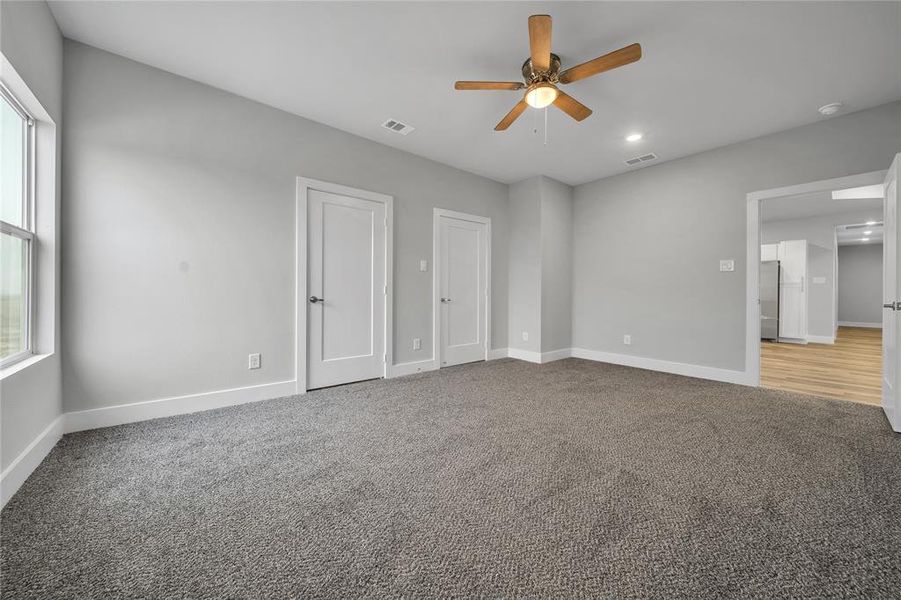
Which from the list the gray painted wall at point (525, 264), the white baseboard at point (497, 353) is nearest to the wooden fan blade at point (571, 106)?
the gray painted wall at point (525, 264)

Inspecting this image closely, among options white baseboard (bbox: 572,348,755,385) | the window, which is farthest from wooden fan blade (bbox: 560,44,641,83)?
white baseboard (bbox: 572,348,755,385)

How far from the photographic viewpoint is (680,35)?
226 centimetres

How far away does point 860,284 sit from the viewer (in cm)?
956

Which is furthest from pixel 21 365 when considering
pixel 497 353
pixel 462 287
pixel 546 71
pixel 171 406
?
pixel 497 353

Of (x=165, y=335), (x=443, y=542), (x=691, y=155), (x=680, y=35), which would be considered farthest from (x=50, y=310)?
(x=691, y=155)

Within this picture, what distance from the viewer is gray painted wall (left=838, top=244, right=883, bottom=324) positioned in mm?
9359

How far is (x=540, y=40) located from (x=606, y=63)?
0.45 meters

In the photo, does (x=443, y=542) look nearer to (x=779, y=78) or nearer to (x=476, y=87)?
(x=476, y=87)

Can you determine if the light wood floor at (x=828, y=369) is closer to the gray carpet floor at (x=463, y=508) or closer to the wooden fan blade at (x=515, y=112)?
the gray carpet floor at (x=463, y=508)

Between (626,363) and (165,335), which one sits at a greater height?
(165,335)

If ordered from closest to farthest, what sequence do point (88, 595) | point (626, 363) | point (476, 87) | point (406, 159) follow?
point (88, 595) < point (476, 87) < point (406, 159) < point (626, 363)

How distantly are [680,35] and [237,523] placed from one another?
3.69 metres

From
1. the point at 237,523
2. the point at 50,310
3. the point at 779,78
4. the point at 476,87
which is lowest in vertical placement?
the point at 237,523

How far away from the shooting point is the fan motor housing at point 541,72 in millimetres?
2287
